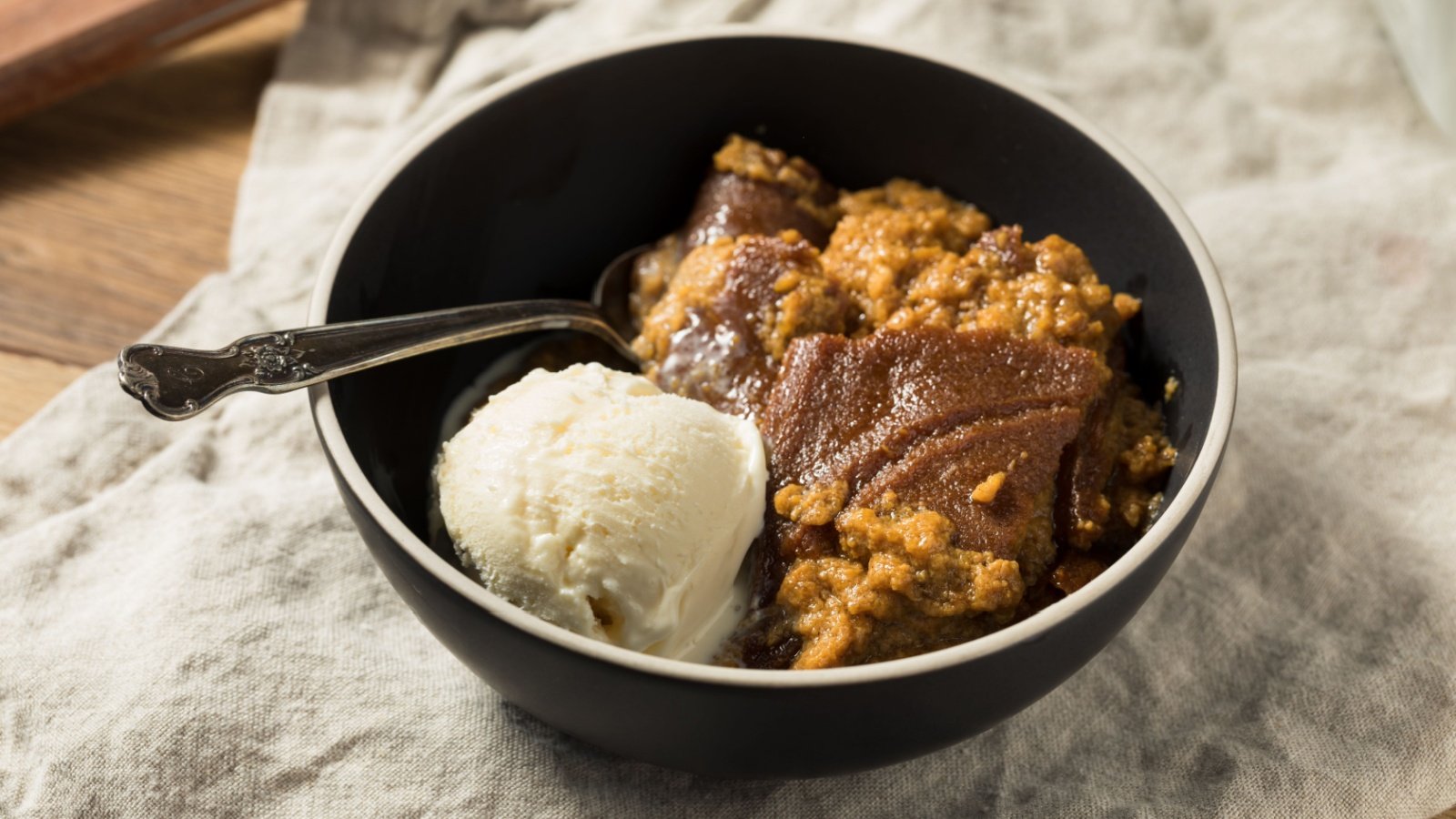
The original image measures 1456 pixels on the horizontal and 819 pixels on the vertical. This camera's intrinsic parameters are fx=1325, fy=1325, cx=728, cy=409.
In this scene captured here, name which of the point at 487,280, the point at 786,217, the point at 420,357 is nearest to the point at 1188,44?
the point at 786,217

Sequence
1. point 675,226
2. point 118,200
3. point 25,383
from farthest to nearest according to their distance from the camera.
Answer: point 118,200, point 675,226, point 25,383

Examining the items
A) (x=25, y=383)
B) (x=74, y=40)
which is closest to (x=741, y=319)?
(x=25, y=383)

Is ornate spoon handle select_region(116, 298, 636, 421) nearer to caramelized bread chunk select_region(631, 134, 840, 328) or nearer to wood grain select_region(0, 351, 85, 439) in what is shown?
caramelized bread chunk select_region(631, 134, 840, 328)

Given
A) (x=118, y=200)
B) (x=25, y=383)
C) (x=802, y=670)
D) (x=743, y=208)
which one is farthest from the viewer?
(x=118, y=200)

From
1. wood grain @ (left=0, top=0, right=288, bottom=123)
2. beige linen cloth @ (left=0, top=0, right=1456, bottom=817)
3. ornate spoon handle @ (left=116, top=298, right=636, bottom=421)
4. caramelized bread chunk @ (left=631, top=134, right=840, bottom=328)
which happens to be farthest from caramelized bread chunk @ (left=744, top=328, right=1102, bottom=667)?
wood grain @ (left=0, top=0, right=288, bottom=123)

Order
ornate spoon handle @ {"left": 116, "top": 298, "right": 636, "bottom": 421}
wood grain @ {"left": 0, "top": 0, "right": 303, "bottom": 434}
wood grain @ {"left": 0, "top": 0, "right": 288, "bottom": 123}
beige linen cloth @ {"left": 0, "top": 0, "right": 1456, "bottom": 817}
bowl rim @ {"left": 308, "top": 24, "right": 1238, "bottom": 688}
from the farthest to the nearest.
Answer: wood grain @ {"left": 0, "top": 0, "right": 288, "bottom": 123}, wood grain @ {"left": 0, "top": 0, "right": 303, "bottom": 434}, beige linen cloth @ {"left": 0, "top": 0, "right": 1456, "bottom": 817}, ornate spoon handle @ {"left": 116, "top": 298, "right": 636, "bottom": 421}, bowl rim @ {"left": 308, "top": 24, "right": 1238, "bottom": 688}

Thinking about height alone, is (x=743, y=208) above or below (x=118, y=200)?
above

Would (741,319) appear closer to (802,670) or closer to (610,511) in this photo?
(610,511)
